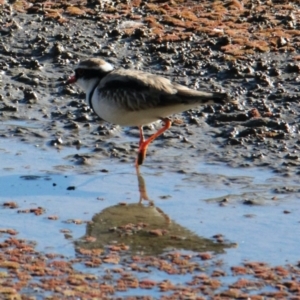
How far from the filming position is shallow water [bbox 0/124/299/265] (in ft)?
23.0

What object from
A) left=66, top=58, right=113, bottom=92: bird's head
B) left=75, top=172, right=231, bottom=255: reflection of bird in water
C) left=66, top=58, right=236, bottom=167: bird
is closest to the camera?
left=75, top=172, right=231, bottom=255: reflection of bird in water

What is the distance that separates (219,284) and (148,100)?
283 centimetres

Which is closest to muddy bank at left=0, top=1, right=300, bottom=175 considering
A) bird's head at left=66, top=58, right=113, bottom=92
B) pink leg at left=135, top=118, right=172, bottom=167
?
pink leg at left=135, top=118, right=172, bottom=167

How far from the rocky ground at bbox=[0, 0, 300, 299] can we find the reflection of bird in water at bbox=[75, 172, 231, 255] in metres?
1.08

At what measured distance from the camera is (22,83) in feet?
34.9

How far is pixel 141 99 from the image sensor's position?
344 inches

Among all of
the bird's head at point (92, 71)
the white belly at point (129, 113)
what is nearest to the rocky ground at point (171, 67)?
the white belly at point (129, 113)

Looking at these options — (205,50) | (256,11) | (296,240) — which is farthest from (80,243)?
(256,11)

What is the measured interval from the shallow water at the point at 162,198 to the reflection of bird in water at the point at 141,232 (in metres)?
0.07

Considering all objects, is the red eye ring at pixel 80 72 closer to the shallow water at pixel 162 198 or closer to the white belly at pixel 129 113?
the white belly at pixel 129 113

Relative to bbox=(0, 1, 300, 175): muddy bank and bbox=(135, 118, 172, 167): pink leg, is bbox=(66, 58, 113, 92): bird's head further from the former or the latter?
bbox=(135, 118, 172, 167): pink leg

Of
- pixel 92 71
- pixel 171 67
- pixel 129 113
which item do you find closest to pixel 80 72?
pixel 92 71

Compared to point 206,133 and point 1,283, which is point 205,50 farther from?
point 1,283

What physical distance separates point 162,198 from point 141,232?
74 centimetres
